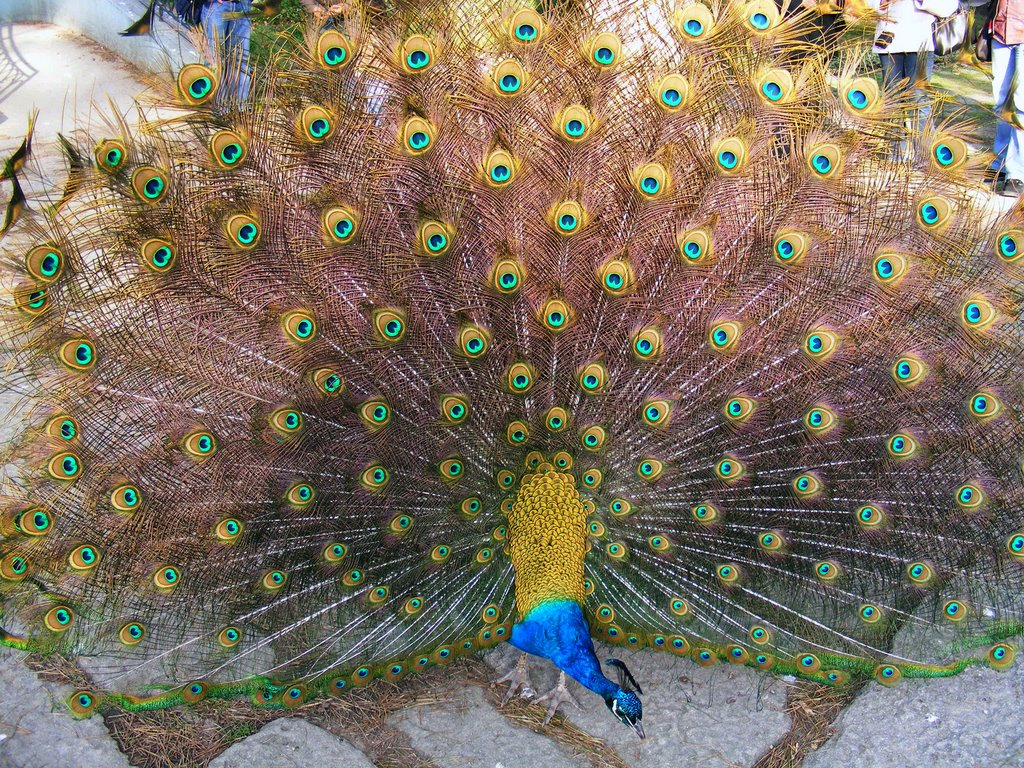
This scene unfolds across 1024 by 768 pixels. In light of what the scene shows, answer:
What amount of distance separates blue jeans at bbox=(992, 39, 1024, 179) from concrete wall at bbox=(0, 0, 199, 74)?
7.26m

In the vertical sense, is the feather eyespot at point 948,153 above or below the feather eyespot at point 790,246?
above

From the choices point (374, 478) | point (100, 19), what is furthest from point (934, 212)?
point (100, 19)

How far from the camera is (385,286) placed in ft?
10.2

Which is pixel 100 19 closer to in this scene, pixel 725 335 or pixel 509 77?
pixel 509 77

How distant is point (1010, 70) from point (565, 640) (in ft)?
18.5

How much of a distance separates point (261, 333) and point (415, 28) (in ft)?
3.85

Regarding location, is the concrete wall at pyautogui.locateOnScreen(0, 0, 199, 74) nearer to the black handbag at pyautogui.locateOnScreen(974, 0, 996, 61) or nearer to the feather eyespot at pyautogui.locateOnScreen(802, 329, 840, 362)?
the black handbag at pyautogui.locateOnScreen(974, 0, 996, 61)

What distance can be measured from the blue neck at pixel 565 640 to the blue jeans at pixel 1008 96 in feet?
16.0

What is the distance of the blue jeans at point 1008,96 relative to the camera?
621 centimetres

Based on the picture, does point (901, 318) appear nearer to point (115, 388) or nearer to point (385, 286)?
point (385, 286)

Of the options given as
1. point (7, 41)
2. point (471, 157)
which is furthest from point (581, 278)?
point (7, 41)

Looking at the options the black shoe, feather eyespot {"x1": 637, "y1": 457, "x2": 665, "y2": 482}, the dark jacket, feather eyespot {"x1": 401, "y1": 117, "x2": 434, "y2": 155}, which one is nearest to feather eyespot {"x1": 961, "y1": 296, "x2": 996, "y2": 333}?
feather eyespot {"x1": 637, "y1": 457, "x2": 665, "y2": 482}

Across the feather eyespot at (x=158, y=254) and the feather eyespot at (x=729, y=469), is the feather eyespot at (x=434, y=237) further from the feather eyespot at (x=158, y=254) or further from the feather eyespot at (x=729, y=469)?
the feather eyespot at (x=729, y=469)

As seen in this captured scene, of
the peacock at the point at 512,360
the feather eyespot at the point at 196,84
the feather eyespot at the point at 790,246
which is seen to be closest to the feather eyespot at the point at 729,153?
the peacock at the point at 512,360
